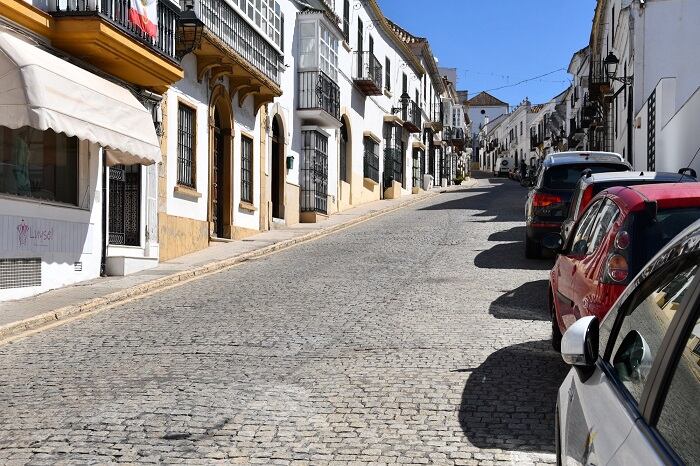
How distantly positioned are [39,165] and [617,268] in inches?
379

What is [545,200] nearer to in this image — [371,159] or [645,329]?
[645,329]

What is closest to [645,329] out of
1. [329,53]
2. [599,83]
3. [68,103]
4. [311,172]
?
[68,103]

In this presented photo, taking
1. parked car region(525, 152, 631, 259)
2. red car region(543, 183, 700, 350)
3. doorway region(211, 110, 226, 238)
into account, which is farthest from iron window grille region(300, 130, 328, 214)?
red car region(543, 183, 700, 350)

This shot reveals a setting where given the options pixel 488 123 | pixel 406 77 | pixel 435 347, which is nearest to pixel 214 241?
pixel 435 347

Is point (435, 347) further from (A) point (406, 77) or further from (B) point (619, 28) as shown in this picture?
(A) point (406, 77)

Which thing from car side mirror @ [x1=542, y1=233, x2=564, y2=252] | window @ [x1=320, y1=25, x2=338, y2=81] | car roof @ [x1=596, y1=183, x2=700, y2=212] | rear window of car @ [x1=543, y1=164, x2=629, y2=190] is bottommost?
car side mirror @ [x1=542, y1=233, x2=564, y2=252]

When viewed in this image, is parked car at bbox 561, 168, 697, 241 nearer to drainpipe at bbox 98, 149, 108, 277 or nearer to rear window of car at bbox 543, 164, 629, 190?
rear window of car at bbox 543, 164, 629, 190

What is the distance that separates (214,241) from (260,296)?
8820 mm

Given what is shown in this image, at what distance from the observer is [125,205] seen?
15.6 meters

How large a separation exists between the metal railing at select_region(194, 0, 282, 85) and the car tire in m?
7.60

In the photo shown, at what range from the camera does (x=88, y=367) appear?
7492 mm

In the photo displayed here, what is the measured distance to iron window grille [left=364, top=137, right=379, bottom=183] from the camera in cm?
3628

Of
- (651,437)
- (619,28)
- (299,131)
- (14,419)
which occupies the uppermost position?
(619,28)

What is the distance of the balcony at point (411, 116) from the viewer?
43.4m
